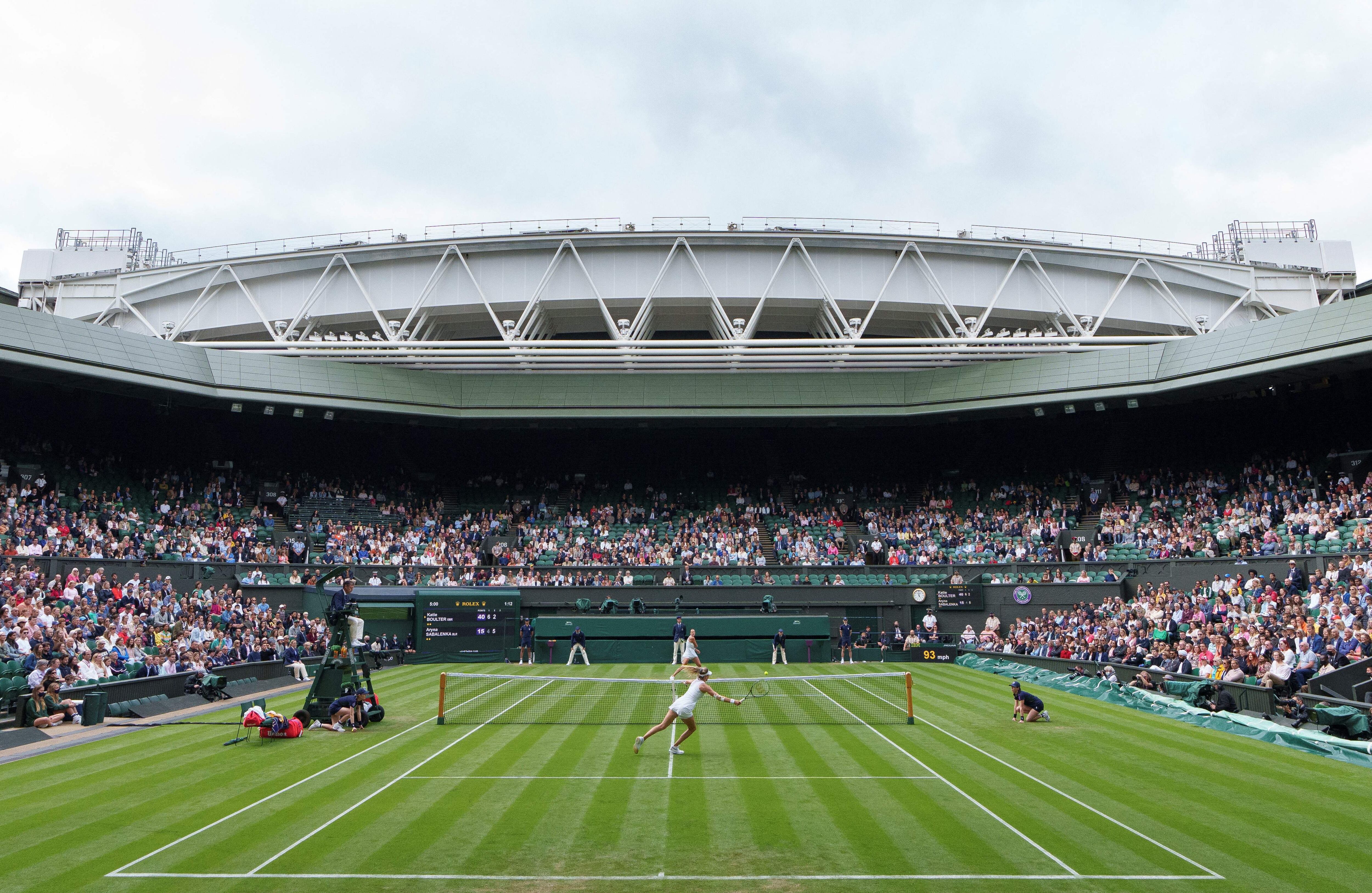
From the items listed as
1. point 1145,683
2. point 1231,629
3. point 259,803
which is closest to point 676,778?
point 259,803

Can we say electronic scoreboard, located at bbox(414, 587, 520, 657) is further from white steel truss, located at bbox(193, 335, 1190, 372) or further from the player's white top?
the player's white top

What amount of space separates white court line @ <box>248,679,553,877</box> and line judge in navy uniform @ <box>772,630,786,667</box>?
43.8ft

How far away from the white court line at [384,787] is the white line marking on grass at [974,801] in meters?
6.77

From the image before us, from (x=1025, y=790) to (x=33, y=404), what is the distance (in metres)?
44.2

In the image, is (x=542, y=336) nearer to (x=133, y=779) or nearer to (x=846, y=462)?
(x=846, y=462)

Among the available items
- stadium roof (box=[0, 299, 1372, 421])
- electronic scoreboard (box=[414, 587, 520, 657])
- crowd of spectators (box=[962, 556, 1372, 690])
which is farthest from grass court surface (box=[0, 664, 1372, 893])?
stadium roof (box=[0, 299, 1372, 421])

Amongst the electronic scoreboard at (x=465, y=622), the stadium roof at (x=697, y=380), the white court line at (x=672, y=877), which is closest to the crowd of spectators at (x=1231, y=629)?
the stadium roof at (x=697, y=380)

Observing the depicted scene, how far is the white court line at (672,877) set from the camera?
9078mm

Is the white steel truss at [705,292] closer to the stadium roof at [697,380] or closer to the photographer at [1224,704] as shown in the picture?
the stadium roof at [697,380]

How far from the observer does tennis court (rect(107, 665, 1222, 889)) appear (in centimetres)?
939

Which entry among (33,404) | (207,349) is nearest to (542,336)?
(207,349)

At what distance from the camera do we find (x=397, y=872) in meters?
9.25

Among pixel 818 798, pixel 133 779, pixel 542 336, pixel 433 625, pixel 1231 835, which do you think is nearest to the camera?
pixel 1231 835

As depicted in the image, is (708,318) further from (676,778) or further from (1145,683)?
(676,778)
